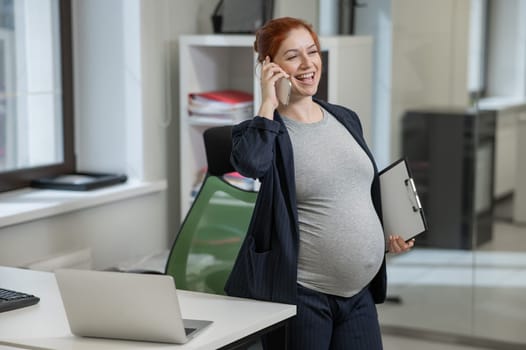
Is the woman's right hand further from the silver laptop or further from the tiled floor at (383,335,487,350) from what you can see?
the tiled floor at (383,335,487,350)

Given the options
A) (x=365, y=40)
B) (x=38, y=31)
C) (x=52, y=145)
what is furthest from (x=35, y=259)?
(x=365, y=40)

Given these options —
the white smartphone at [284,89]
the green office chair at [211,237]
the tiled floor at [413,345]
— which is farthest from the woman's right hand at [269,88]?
the tiled floor at [413,345]

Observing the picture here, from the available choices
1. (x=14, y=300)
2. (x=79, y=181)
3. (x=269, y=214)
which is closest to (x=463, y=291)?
(x=79, y=181)

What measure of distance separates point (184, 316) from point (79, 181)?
5.56ft

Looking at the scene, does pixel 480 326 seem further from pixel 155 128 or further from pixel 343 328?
pixel 343 328

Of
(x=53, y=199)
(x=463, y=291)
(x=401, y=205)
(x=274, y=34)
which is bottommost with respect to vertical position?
(x=463, y=291)

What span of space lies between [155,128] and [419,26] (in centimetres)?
132

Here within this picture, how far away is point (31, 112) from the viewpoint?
4098 mm

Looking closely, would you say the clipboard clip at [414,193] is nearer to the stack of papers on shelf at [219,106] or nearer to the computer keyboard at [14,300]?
the computer keyboard at [14,300]

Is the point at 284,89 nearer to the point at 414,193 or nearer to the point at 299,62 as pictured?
Answer: the point at 299,62

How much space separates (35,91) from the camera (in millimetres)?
4109

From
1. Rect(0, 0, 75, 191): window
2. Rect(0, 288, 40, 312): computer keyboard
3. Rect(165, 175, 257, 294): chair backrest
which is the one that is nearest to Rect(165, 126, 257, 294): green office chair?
Rect(165, 175, 257, 294): chair backrest

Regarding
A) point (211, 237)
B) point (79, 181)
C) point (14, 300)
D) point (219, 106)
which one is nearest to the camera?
point (14, 300)

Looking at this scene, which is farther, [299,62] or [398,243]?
[398,243]
